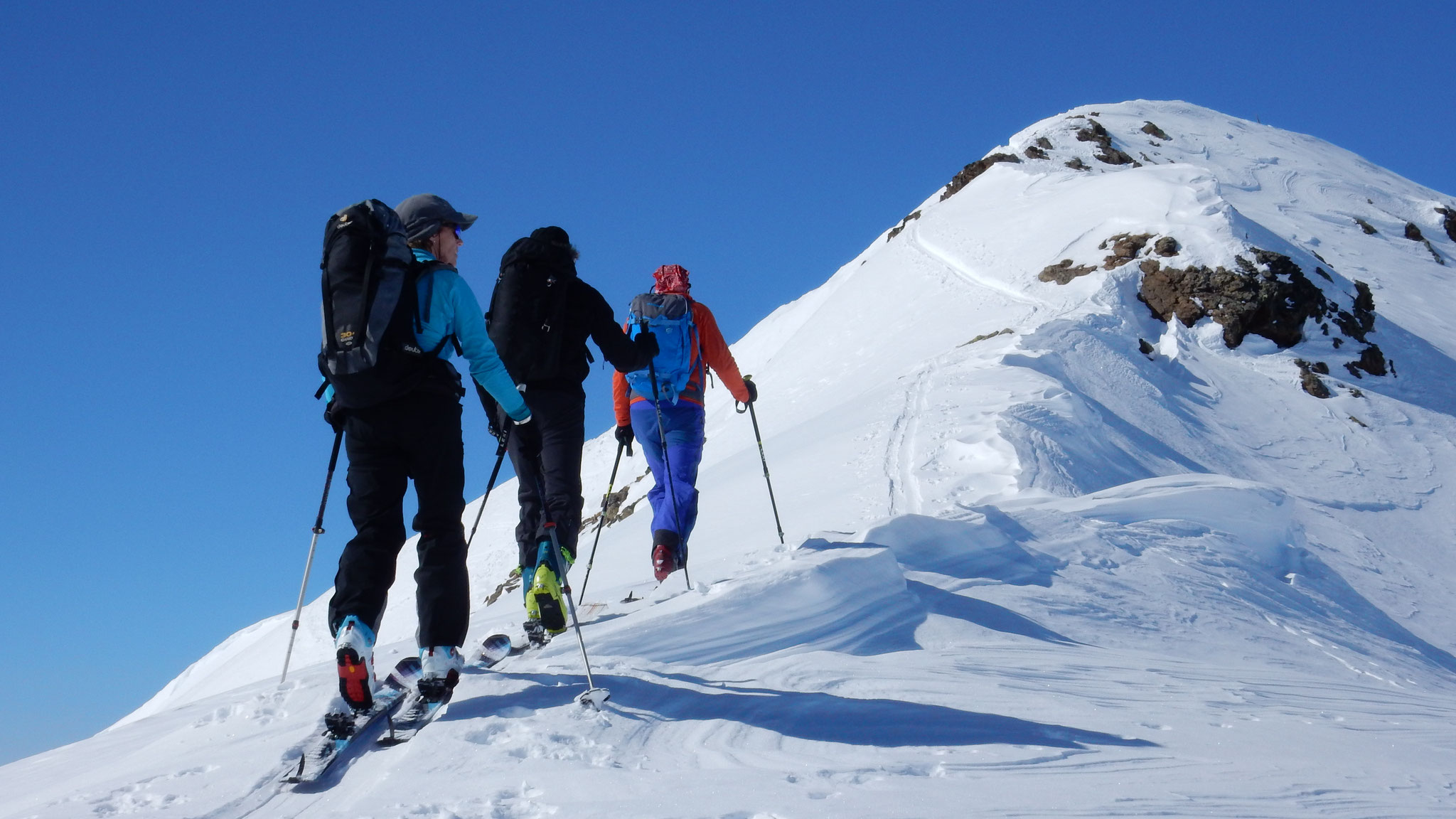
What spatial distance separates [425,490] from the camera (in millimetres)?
3865

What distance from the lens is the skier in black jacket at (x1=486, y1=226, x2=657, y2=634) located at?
16.6ft

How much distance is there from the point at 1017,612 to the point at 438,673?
11.5ft

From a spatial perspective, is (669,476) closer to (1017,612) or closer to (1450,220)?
(1017,612)

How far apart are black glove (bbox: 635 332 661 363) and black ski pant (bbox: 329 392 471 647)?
6.13 ft

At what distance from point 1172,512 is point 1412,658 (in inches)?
76.6

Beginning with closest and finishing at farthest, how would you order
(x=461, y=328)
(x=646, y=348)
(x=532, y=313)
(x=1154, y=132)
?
(x=461, y=328)
(x=532, y=313)
(x=646, y=348)
(x=1154, y=132)

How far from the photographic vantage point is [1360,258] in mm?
26953

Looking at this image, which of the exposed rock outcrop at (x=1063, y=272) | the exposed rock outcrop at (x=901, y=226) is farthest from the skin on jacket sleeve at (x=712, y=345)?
the exposed rock outcrop at (x=901, y=226)

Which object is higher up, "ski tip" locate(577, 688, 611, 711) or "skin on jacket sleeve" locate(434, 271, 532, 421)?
"skin on jacket sleeve" locate(434, 271, 532, 421)

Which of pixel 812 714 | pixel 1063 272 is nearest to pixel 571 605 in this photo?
pixel 812 714

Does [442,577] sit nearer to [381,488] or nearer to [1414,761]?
[381,488]

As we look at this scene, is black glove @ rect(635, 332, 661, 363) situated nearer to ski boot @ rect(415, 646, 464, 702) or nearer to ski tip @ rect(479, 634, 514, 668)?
ski tip @ rect(479, 634, 514, 668)

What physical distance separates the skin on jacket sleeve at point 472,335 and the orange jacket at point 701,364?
2299 mm

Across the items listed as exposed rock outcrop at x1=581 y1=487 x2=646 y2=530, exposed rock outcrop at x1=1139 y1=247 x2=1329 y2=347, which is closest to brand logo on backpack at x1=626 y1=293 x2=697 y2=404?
exposed rock outcrop at x1=581 y1=487 x2=646 y2=530
